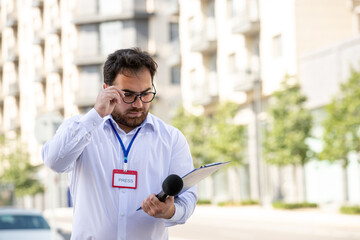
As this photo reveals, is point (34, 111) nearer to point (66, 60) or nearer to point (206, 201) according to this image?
point (66, 60)

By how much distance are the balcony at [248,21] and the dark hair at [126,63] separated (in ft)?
123

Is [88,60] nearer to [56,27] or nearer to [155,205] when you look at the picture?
[56,27]

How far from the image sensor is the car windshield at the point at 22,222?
1292cm

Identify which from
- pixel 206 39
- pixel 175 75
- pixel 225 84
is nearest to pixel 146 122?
pixel 225 84

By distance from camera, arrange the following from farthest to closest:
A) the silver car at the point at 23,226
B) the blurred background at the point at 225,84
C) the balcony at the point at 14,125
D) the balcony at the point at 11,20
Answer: the balcony at the point at 11,20
the balcony at the point at 14,125
the blurred background at the point at 225,84
the silver car at the point at 23,226

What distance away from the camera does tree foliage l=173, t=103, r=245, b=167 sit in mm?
41250

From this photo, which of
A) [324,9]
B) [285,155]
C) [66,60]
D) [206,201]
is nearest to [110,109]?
[285,155]

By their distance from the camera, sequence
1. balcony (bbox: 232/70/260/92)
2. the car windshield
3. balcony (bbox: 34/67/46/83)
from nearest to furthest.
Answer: the car windshield < balcony (bbox: 232/70/260/92) < balcony (bbox: 34/67/46/83)

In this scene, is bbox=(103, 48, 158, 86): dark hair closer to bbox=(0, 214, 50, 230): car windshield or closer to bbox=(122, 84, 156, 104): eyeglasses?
bbox=(122, 84, 156, 104): eyeglasses

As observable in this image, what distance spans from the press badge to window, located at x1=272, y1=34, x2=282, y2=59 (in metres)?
35.9

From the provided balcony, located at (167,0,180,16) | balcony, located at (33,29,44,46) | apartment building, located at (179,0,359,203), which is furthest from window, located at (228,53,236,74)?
balcony, located at (33,29,44,46)

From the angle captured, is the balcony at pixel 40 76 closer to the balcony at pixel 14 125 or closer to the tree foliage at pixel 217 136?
the balcony at pixel 14 125

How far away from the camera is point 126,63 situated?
3582mm

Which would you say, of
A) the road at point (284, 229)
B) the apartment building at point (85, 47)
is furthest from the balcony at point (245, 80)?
the road at point (284, 229)
